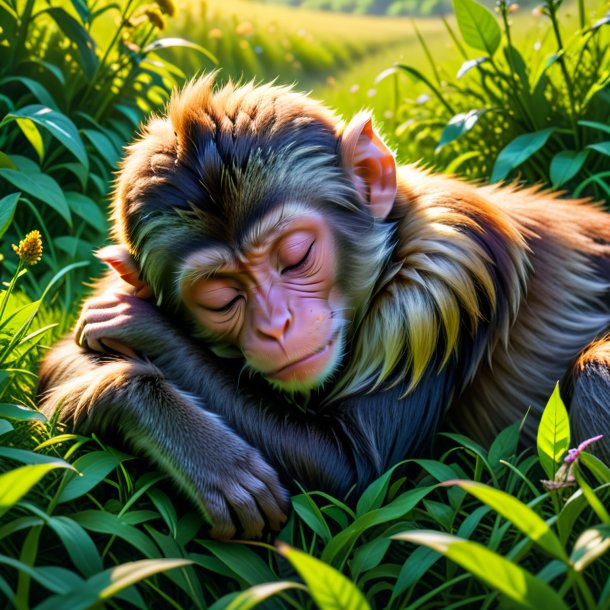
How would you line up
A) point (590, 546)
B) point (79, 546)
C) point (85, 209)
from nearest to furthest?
1. point (590, 546)
2. point (79, 546)
3. point (85, 209)

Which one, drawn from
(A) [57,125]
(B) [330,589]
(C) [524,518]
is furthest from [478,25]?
(B) [330,589]

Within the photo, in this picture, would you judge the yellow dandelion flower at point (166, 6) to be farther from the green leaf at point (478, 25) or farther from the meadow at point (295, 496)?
the green leaf at point (478, 25)

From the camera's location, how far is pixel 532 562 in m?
2.33

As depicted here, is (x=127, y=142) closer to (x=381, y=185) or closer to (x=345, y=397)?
(x=381, y=185)

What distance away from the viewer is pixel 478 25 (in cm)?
416

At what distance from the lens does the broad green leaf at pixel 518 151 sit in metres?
3.99

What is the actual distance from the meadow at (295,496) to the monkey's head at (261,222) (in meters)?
0.39

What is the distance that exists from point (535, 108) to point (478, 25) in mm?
486

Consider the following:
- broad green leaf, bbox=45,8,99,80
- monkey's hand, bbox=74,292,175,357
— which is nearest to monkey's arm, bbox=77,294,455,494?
monkey's hand, bbox=74,292,175,357

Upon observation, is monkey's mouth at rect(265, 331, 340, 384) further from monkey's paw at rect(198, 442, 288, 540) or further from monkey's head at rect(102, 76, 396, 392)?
monkey's paw at rect(198, 442, 288, 540)

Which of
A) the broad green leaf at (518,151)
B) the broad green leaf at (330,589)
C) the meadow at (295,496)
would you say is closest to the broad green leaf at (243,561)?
the meadow at (295,496)

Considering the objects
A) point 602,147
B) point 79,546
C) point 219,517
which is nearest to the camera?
point 79,546

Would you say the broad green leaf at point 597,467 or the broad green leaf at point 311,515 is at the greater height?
the broad green leaf at point 597,467

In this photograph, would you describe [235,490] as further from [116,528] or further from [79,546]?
[79,546]
